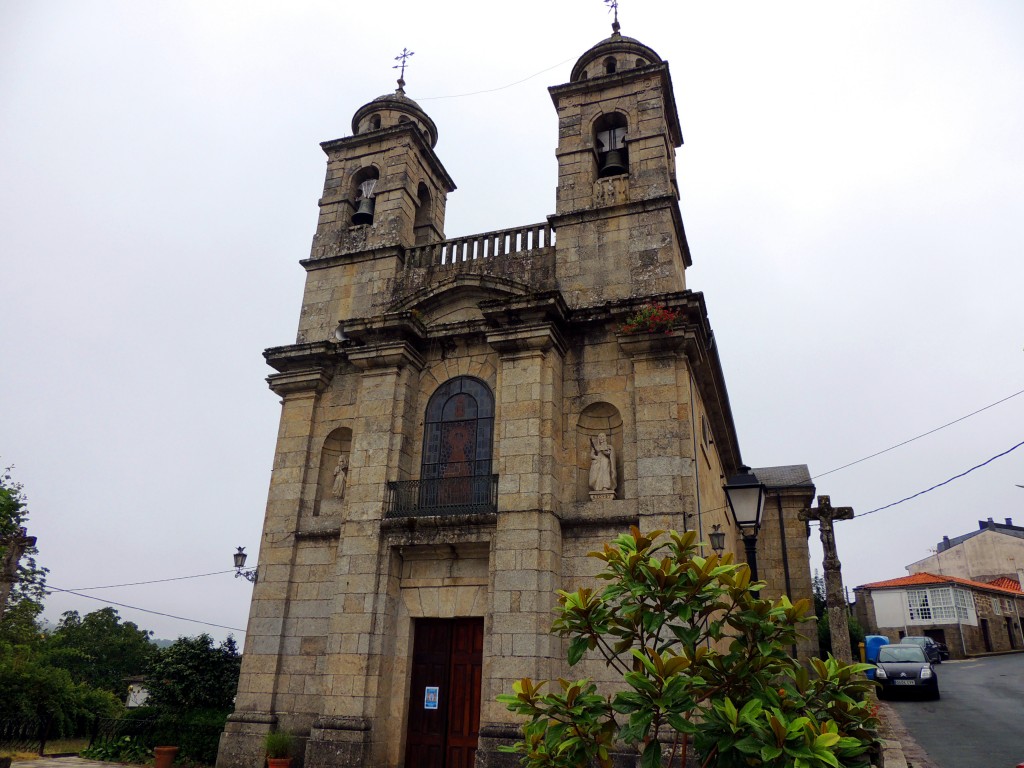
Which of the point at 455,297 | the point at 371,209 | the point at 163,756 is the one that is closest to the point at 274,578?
the point at 163,756

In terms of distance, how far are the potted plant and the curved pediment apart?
8138mm

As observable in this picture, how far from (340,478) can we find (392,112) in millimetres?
9973

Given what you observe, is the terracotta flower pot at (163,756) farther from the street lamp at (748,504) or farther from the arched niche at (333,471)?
the street lamp at (748,504)

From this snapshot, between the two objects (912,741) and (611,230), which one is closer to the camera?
(912,741)

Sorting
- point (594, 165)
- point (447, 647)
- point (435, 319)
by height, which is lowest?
point (447, 647)

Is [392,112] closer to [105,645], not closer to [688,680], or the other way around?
[688,680]

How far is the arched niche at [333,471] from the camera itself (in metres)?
14.4

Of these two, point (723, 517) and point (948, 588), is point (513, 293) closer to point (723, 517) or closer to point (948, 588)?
point (723, 517)

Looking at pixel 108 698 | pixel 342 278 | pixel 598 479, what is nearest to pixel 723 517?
pixel 598 479

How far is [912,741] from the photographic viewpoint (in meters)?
Result: 11.8

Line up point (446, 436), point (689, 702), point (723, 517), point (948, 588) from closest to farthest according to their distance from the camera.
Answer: point (689, 702) → point (446, 436) → point (723, 517) → point (948, 588)

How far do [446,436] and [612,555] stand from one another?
26.9ft

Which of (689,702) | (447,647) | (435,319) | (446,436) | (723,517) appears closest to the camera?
(689,702)

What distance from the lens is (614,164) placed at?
604 inches
